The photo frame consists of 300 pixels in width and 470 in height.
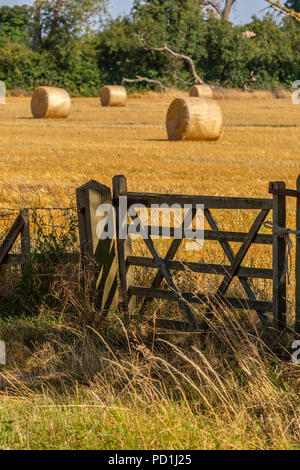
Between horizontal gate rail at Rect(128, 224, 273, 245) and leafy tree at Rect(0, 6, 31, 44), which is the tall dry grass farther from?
leafy tree at Rect(0, 6, 31, 44)

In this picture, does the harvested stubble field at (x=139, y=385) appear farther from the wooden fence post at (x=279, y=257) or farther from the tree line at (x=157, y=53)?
the tree line at (x=157, y=53)

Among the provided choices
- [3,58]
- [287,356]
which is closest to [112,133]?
[287,356]

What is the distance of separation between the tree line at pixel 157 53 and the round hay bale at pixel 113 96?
12.9 metres

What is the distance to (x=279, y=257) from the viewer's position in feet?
15.6

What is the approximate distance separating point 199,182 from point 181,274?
6.42 metres

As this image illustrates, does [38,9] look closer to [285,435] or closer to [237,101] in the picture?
[237,101]

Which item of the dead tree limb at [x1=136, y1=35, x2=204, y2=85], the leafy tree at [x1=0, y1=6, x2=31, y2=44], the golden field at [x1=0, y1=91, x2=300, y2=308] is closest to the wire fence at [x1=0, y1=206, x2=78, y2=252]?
the golden field at [x1=0, y1=91, x2=300, y2=308]

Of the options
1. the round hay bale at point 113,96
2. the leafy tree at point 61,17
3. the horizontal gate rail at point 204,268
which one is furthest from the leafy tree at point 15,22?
the horizontal gate rail at point 204,268

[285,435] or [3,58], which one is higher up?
[3,58]

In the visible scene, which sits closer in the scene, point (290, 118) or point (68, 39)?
point (290, 118)

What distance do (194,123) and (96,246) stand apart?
624 inches

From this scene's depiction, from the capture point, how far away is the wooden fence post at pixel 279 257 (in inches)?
186

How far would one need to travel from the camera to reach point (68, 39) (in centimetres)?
5738

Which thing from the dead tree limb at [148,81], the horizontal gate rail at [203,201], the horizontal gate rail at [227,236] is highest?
the dead tree limb at [148,81]
